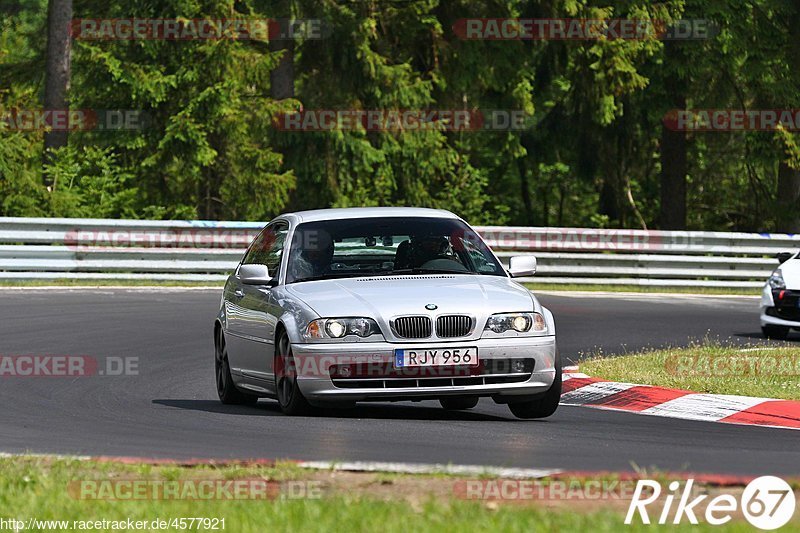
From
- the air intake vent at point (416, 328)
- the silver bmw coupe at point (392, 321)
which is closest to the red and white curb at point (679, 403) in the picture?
the silver bmw coupe at point (392, 321)

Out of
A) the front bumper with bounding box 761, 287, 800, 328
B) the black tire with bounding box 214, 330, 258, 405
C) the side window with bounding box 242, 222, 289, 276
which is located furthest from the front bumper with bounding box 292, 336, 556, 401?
the front bumper with bounding box 761, 287, 800, 328

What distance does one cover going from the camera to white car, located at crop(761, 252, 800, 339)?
18969 mm

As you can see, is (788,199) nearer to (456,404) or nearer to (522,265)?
(456,404)

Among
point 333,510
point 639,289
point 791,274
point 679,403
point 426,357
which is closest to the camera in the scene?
point 333,510

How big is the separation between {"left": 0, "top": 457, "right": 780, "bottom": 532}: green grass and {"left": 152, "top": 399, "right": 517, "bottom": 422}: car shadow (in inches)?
139

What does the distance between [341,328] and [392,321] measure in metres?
0.36

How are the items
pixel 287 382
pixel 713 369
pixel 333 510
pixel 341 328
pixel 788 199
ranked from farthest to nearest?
pixel 788 199 → pixel 713 369 → pixel 287 382 → pixel 341 328 → pixel 333 510

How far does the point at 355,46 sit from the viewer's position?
3388 centimetres

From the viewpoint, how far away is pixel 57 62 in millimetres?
33594

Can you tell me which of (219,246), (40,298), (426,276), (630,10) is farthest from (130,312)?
(630,10)

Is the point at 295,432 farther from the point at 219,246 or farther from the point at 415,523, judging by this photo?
the point at 219,246

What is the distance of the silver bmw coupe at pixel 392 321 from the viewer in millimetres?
10773

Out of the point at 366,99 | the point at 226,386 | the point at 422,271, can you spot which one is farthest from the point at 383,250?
the point at 366,99

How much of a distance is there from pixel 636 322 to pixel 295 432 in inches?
470
